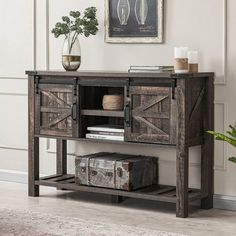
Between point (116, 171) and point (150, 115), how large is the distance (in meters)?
0.51

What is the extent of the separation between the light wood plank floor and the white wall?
275mm

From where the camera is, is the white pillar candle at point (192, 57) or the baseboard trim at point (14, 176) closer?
the white pillar candle at point (192, 57)

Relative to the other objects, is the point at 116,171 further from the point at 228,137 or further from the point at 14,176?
the point at 14,176

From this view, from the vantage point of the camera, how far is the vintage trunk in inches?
207

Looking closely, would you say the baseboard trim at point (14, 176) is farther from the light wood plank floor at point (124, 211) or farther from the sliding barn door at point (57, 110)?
the sliding barn door at point (57, 110)

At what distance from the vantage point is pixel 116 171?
5.29 m

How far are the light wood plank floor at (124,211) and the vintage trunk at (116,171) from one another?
0.16 m

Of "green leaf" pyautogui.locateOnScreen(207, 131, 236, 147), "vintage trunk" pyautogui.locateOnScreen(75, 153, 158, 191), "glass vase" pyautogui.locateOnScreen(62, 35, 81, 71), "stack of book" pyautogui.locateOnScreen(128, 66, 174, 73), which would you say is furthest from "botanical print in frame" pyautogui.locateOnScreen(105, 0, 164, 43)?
"green leaf" pyautogui.locateOnScreen(207, 131, 236, 147)

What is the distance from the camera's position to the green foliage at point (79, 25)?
559cm

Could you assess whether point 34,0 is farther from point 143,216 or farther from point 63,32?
point 143,216

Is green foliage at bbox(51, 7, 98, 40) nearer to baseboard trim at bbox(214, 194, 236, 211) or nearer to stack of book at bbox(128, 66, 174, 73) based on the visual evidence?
stack of book at bbox(128, 66, 174, 73)

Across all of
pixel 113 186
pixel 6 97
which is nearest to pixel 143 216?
pixel 113 186

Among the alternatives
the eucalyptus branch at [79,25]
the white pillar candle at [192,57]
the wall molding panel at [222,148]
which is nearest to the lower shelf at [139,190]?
the wall molding panel at [222,148]

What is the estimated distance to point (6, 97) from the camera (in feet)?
20.7
